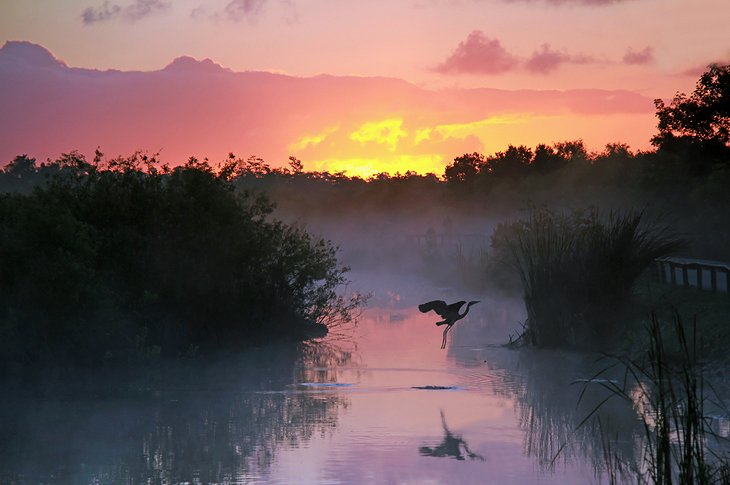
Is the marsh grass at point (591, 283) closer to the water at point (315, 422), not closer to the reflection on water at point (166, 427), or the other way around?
the water at point (315, 422)

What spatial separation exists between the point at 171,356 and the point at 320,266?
5.42m

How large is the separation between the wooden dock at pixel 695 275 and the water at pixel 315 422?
14.0 ft

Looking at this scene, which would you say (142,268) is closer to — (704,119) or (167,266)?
(167,266)

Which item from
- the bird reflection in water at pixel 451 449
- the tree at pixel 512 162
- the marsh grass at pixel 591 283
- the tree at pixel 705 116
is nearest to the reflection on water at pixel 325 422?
the bird reflection in water at pixel 451 449

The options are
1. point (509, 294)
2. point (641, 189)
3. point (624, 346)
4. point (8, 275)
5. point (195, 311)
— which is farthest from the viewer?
point (641, 189)

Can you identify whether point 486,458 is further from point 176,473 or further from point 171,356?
point 171,356

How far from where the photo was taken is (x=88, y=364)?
17.0 metres

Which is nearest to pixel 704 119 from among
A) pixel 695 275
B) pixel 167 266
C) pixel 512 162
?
pixel 695 275

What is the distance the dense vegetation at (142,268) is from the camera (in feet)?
55.1

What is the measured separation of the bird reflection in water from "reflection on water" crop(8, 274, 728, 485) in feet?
0.07

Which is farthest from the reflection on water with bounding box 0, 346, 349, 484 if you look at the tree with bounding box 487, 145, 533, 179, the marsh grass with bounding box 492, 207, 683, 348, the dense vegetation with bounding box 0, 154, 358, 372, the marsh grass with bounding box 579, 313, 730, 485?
the tree with bounding box 487, 145, 533, 179

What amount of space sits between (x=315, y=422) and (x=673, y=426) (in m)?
4.13

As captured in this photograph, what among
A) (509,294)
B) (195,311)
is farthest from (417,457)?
(509,294)

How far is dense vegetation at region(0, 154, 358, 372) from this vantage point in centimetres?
1680
